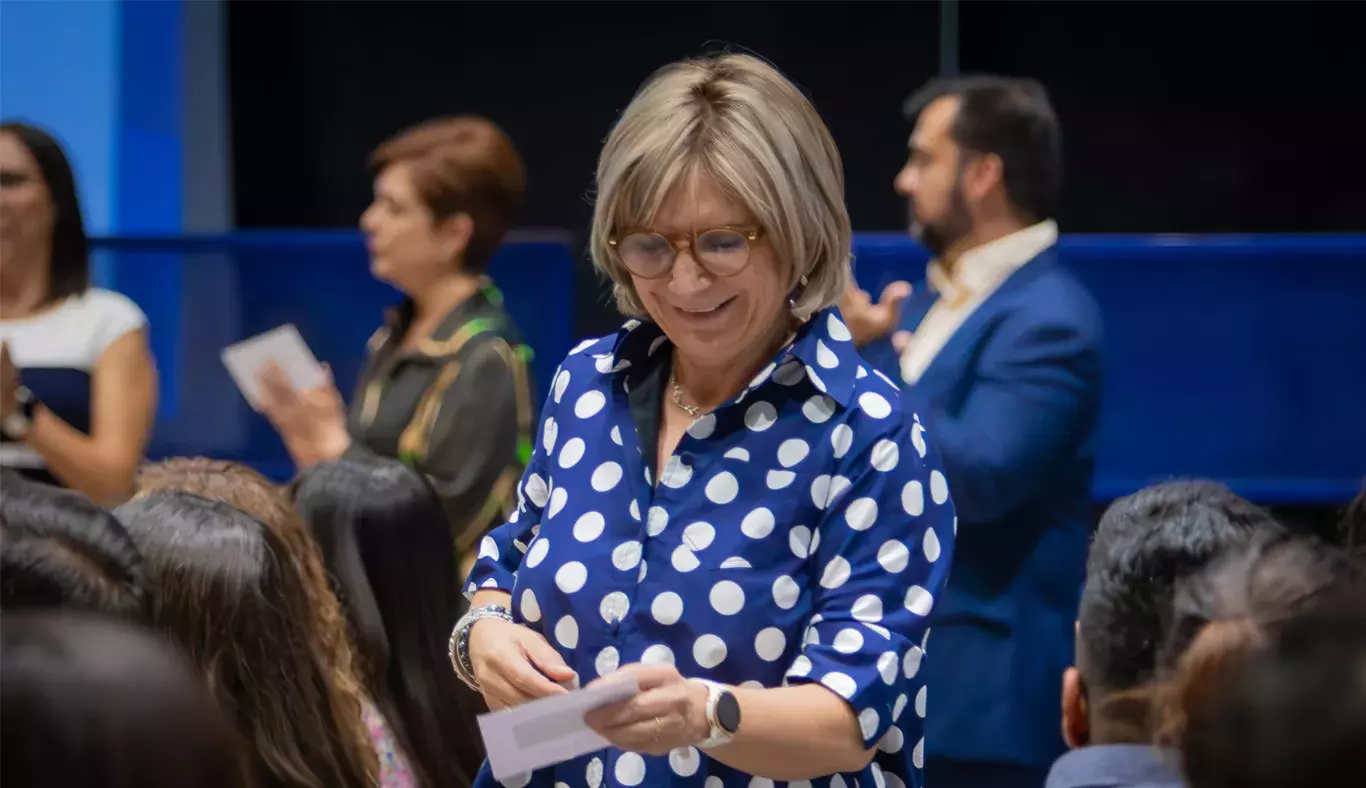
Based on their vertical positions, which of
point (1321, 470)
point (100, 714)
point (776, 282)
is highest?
point (776, 282)

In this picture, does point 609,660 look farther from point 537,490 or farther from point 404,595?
point 404,595

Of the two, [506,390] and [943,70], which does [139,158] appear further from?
[943,70]

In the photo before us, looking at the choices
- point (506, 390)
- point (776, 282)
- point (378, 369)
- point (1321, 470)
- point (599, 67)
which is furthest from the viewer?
point (599, 67)

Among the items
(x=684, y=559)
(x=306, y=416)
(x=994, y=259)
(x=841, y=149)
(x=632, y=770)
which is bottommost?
(x=306, y=416)

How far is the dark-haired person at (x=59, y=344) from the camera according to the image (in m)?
3.29

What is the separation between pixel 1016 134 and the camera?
127 inches

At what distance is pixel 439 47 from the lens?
4.57m

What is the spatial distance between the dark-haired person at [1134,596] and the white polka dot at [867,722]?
14.8 inches

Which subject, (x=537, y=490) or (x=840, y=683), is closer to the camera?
(x=840, y=683)

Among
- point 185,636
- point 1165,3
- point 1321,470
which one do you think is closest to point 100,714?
point 185,636

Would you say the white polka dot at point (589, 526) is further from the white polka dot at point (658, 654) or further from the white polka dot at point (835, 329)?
the white polka dot at point (835, 329)

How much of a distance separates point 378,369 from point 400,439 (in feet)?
0.74

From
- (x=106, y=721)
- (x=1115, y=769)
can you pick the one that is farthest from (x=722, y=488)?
(x=106, y=721)

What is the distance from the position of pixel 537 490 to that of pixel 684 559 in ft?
0.79
